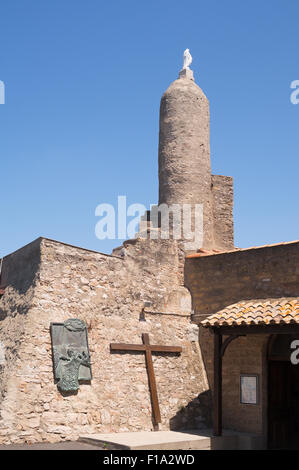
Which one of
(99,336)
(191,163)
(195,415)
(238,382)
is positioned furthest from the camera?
(191,163)

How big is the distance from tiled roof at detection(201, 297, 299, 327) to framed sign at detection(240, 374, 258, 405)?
64.4 inches

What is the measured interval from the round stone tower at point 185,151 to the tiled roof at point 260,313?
359 centimetres

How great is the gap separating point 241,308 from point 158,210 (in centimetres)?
471

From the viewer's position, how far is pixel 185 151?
15.9 m

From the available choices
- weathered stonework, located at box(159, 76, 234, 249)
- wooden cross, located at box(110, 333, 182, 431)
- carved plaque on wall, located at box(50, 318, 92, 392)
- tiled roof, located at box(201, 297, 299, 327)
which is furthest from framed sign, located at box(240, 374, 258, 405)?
weathered stonework, located at box(159, 76, 234, 249)

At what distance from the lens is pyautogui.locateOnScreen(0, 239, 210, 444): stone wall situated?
425 inches

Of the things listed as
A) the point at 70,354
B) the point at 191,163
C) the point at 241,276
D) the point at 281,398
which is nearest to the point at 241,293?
the point at 241,276

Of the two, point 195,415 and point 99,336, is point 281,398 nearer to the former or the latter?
point 195,415

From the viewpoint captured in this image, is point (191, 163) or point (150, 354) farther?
point (191, 163)

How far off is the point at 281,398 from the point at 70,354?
4905 mm

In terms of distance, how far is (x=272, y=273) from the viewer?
12703 mm
